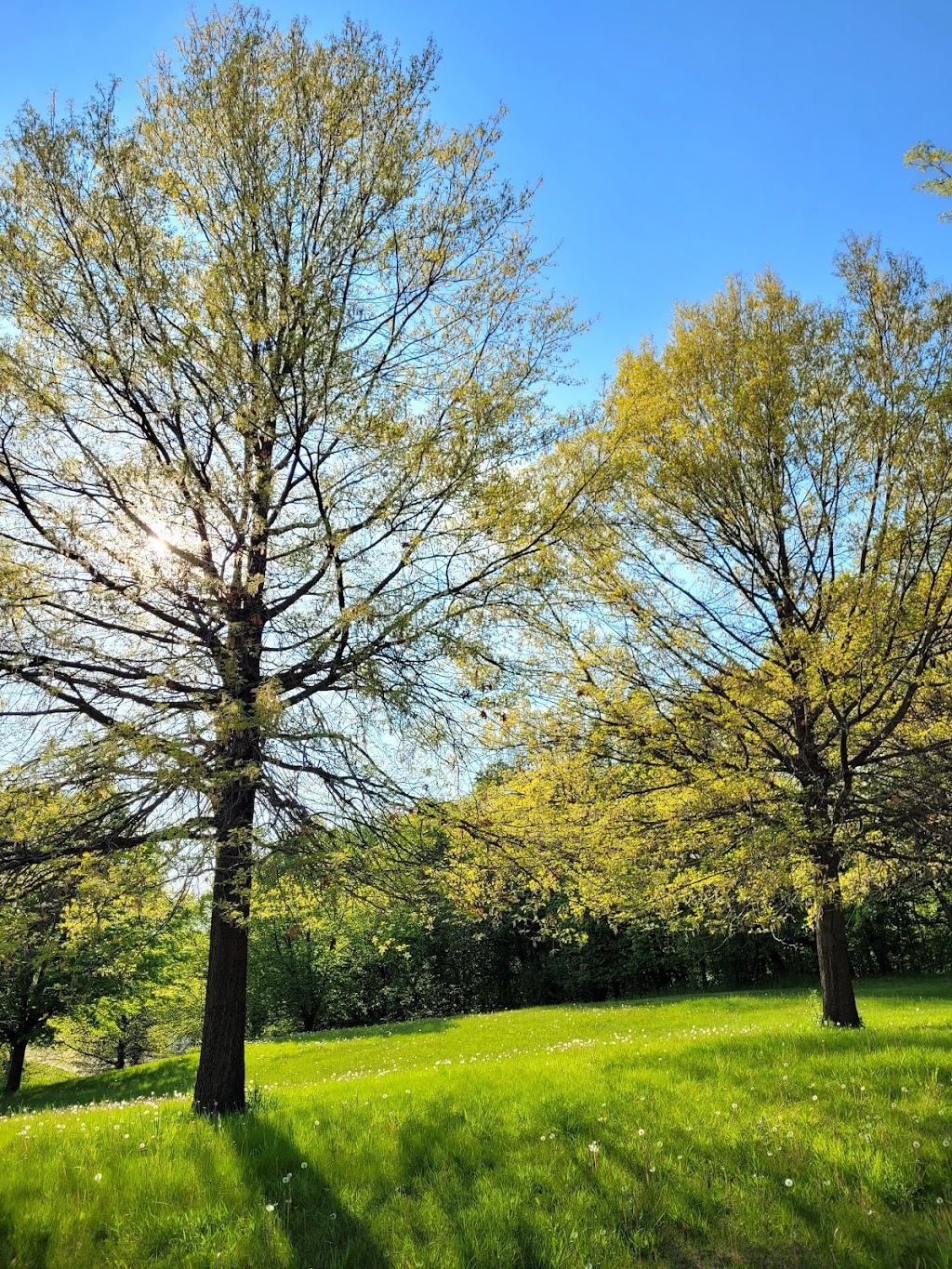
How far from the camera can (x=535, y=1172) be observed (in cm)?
430

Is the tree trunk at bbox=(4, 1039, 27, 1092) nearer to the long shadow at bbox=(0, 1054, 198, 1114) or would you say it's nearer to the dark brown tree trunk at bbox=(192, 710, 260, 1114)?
A: the long shadow at bbox=(0, 1054, 198, 1114)

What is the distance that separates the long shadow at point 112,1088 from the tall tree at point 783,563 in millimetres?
15549

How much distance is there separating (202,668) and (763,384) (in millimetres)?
7114

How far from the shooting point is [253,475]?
211 inches

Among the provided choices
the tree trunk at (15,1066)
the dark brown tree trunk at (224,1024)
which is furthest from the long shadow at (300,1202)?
the tree trunk at (15,1066)

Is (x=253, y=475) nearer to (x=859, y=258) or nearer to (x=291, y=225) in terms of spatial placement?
(x=291, y=225)

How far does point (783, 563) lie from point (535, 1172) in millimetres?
7073

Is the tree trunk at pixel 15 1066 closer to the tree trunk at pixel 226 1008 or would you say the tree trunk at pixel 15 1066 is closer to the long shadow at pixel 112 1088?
the long shadow at pixel 112 1088

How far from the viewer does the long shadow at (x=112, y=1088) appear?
16.9 metres

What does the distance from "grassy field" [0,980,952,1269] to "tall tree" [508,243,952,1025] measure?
253cm

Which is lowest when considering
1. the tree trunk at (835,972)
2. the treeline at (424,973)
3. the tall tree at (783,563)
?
the treeline at (424,973)

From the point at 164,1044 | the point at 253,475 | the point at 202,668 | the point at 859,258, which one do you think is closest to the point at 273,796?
the point at 202,668

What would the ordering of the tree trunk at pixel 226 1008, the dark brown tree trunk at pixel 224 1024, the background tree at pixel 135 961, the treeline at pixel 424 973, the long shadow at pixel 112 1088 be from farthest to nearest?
1. the treeline at pixel 424 973
2. the long shadow at pixel 112 1088
3. the dark brown tree trunk at pixel 224 1024
4. the tree trunk at pixel 226 1008
5. the background tree at pixel 135 961

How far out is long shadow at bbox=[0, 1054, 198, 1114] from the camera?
16.9 metres
